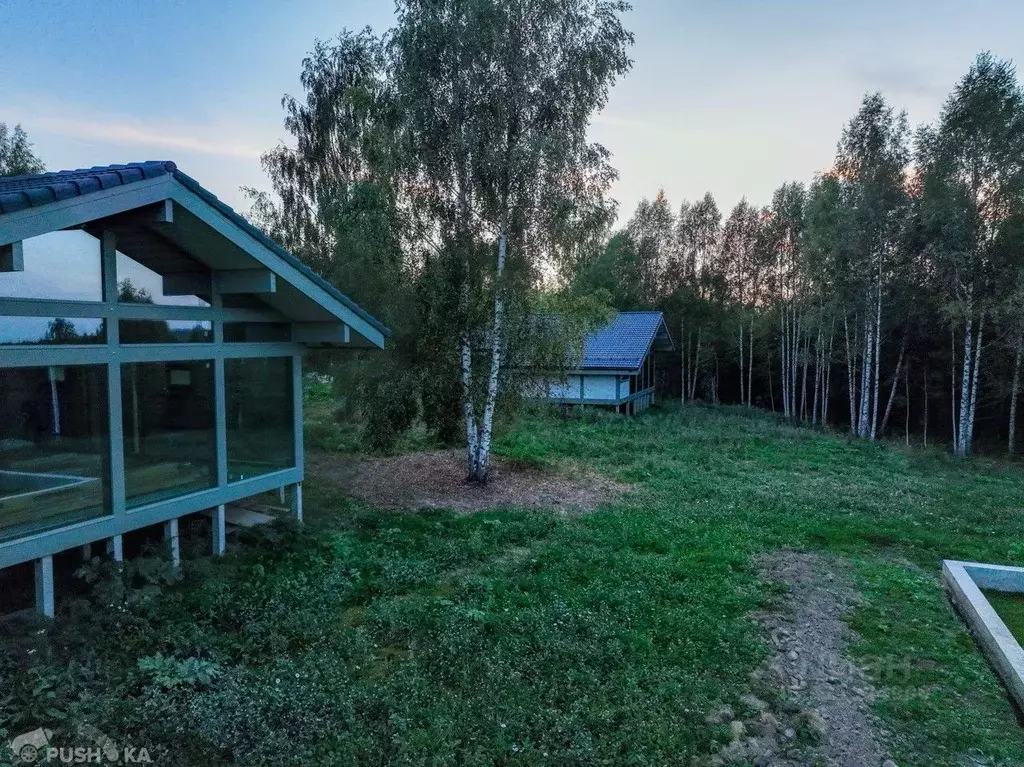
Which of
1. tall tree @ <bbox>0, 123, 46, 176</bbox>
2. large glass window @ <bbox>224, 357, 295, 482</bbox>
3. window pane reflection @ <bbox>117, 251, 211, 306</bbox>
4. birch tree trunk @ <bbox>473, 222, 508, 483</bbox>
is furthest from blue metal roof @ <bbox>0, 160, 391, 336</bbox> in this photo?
tall tree @ <bbox>0, 123, 46, 176</bbox>

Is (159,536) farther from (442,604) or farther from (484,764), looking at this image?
(484,764)

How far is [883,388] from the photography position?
24703 millimetres

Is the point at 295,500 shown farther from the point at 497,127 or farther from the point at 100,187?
the point at 497,127

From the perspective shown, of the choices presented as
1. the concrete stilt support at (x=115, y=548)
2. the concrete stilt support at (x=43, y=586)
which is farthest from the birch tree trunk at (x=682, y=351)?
the concrete stilt support at (x=43, y=586)

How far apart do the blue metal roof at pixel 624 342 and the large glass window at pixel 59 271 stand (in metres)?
18.3

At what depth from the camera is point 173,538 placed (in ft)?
19.6

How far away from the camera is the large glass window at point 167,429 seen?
5.59 meters

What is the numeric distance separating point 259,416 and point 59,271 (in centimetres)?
258

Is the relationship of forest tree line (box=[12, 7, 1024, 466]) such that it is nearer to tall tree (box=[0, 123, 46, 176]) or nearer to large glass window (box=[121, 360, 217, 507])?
tall tree (box=[0, 123, 46, 176])

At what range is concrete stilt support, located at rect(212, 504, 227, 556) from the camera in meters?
6.55

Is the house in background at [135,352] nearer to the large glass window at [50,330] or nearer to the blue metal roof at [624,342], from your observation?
the large glass window at [50,330]

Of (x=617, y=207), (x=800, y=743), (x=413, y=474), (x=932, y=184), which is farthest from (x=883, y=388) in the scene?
(x=800, y=743)

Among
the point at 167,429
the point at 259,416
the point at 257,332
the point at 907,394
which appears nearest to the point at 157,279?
the point at 257,332

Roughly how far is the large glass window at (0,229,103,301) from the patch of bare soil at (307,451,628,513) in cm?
531
